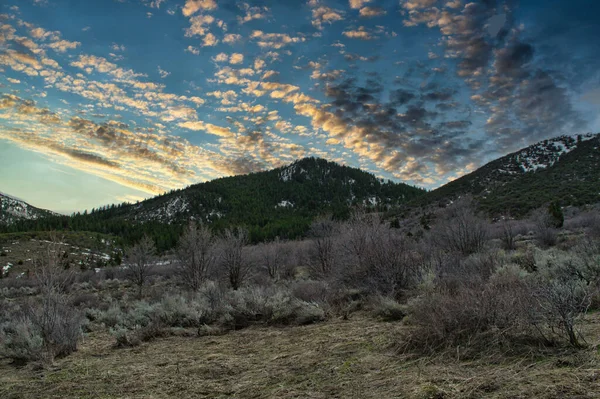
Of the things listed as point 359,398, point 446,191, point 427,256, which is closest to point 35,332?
point 359,398

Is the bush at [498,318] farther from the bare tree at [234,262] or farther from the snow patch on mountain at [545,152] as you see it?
the snow patch on mountain at [545,152]

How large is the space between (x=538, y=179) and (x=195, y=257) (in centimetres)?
5692

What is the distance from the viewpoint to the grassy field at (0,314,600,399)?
144 inches

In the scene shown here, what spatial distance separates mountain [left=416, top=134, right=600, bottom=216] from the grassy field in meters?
46.5

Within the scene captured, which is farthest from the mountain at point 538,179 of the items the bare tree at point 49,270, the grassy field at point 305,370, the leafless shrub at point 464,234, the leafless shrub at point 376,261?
the bare tree at point 49,270

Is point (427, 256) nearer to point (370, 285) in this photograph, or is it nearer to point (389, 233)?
point (389, 233)

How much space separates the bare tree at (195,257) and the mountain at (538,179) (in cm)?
3978

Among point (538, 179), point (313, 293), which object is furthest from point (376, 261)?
point (538, 179)

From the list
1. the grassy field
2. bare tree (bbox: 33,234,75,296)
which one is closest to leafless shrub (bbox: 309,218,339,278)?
the grassy field

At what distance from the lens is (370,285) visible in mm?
12000

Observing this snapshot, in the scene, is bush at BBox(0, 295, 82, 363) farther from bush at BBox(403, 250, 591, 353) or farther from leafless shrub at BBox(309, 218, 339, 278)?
leafless shrub at BBox(309, 218, 339, 278)

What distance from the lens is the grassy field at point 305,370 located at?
3.65m

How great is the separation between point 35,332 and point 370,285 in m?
9.90

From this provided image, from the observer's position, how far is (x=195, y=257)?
2592cm
